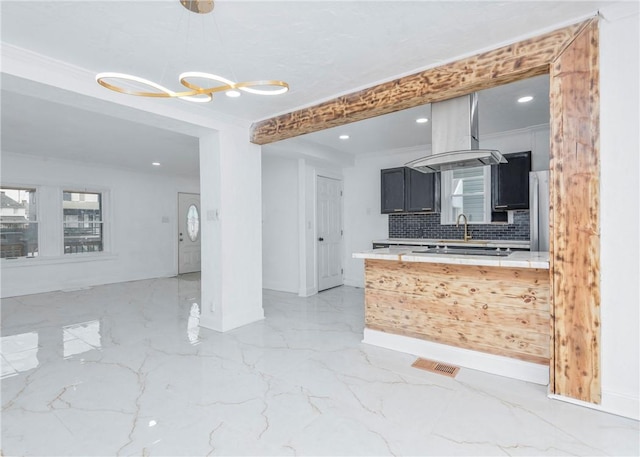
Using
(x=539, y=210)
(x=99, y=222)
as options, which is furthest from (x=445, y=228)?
(x=99, y=222)

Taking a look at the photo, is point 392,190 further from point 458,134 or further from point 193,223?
point 193,223

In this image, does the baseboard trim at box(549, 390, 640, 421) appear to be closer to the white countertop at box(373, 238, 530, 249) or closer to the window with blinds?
the white countertop at box(373, 238, 530, 249)

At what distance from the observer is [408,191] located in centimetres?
556

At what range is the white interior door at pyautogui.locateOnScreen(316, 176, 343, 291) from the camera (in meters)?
5.98

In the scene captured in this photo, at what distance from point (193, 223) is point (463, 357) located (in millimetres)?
7441

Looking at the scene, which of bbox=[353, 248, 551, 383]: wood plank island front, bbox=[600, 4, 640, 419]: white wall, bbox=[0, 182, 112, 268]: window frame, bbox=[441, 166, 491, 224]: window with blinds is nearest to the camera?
bbox=[600, 4, 640, 419]: white wall

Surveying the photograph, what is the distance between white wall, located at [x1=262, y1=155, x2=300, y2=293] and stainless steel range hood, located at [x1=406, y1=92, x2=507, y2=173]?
3.06 meters

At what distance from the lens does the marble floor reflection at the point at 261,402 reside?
185 centimetres

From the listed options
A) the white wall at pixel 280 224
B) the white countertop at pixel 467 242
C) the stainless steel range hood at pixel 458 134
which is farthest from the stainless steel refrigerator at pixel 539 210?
the white wall at pixel 280 224

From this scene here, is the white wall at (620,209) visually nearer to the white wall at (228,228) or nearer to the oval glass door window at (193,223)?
the white wall at (228,228)

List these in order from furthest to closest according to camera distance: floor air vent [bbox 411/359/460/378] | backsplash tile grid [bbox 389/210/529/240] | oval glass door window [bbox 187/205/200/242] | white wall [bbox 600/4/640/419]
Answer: oval glass door window [bbox 187/205/200/242], backsplash tile grid [bbox 389/210/529/240], floor air vent [bbox 411/359/460/378], white wall [bbox 600/4/640/419]

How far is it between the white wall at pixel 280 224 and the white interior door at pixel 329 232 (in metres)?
0.44

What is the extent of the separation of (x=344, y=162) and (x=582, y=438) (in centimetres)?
501

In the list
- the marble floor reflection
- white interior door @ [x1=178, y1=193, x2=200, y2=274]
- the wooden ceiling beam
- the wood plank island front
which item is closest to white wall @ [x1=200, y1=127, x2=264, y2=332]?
the marble floor reflection
